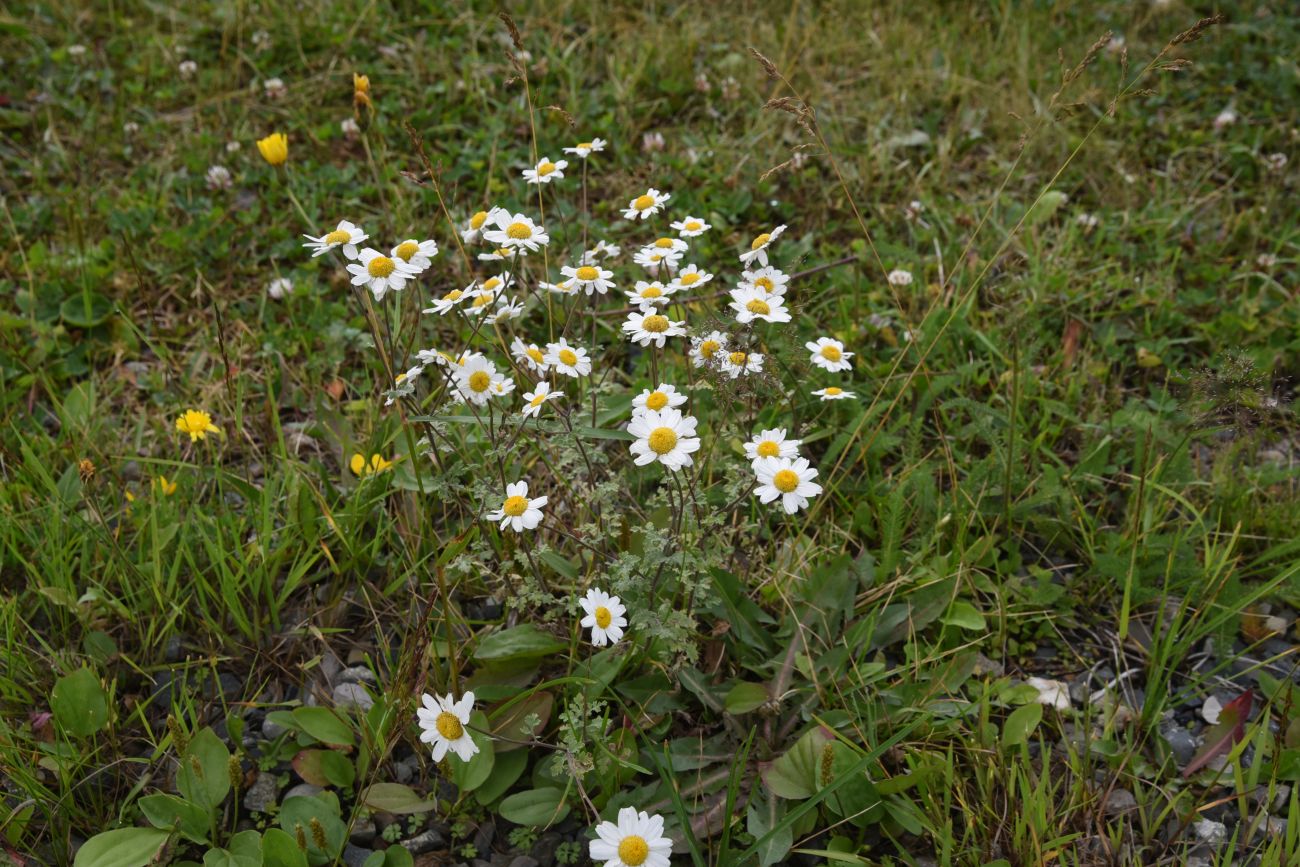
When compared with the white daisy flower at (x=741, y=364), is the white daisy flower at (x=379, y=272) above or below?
above

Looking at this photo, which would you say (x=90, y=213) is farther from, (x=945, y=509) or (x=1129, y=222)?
(x=1129, y=222)

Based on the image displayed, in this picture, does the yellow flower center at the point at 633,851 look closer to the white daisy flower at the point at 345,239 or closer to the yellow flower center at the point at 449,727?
the yellow flower center at the point at 449,727

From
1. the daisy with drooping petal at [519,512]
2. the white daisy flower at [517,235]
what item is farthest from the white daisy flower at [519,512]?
the white daisy flower at [517,235]

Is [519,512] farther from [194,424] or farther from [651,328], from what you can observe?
[194,424]

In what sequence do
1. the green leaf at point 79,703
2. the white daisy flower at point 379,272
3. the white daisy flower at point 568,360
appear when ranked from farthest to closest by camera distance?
the white daisy flower at point 568,360
the green leaf at point 79,703
the white daisy flower at point 379,272

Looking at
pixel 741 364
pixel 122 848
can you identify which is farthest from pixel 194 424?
pixel 741 364
